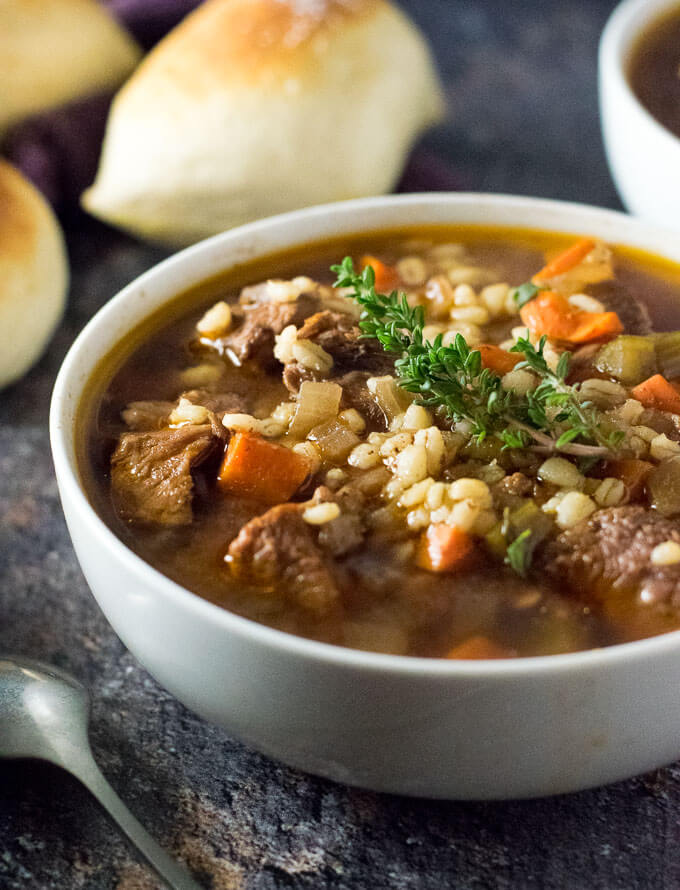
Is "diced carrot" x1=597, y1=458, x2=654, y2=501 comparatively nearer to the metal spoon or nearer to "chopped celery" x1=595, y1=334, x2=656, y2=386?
"chopped celery" x1=595, y1=334, x2=656, y2=386

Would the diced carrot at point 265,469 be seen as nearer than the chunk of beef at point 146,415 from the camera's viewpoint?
Yes

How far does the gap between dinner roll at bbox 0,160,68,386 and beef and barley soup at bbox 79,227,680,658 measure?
2.51 feet

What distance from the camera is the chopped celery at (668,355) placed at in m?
2.70

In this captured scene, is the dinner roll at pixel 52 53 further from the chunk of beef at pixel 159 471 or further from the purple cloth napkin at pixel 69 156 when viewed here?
the chunk of beef at pixel 159 471

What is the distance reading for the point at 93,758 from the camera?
2361 millimetres

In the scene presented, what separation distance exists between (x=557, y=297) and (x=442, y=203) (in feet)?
1.81

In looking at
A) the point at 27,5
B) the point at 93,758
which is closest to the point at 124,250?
the point at 27,5

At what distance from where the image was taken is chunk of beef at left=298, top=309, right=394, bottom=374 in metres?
2.68

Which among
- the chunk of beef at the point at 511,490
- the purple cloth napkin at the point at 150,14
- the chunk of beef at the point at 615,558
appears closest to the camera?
the chunk of beef at the point at 615,558

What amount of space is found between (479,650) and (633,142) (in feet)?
7.12

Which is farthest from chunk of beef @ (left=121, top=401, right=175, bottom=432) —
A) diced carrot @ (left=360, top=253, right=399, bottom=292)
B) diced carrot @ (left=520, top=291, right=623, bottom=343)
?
diced carrot @ (left=520, top=291, right=623, bottom=343)

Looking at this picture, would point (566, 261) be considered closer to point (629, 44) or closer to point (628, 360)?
point (628, 360)

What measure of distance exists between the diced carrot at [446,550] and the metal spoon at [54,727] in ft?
2.59

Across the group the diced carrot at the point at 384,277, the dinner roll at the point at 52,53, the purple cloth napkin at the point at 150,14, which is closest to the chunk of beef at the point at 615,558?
the diced carrot at the point at 384,277
